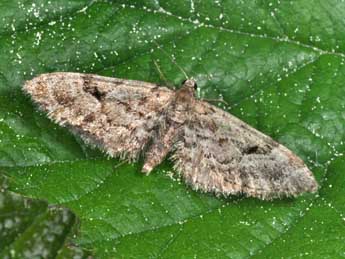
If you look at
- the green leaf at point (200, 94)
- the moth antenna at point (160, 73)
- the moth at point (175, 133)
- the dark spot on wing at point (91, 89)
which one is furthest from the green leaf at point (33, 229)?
the moth antenna at point (160, 73)

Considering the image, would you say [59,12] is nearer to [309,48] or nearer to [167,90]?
[167,90]

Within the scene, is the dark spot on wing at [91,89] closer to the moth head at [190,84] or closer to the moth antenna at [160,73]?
the moth antenna at [160,73]

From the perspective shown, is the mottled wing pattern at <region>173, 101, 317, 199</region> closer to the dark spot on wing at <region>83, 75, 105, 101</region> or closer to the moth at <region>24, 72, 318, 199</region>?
the moth at <region>24, 72, 318, 199</region>

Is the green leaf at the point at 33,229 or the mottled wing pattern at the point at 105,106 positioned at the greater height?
the mottled wing pattern at the point at 105,106

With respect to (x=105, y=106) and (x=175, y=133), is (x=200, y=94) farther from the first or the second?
(x=105, y=106)

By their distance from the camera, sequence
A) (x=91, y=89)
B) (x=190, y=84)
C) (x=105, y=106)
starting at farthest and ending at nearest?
(x=105, y=106), (x=91, y=89), (x=190, y=84)

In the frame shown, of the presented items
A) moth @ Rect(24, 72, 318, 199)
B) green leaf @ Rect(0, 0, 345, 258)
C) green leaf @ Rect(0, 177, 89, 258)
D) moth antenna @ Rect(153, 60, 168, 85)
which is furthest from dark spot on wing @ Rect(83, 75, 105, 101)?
green leaf @ Rect(0, 177, 89, 258)

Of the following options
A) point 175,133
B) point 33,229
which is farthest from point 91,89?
point 33,229
